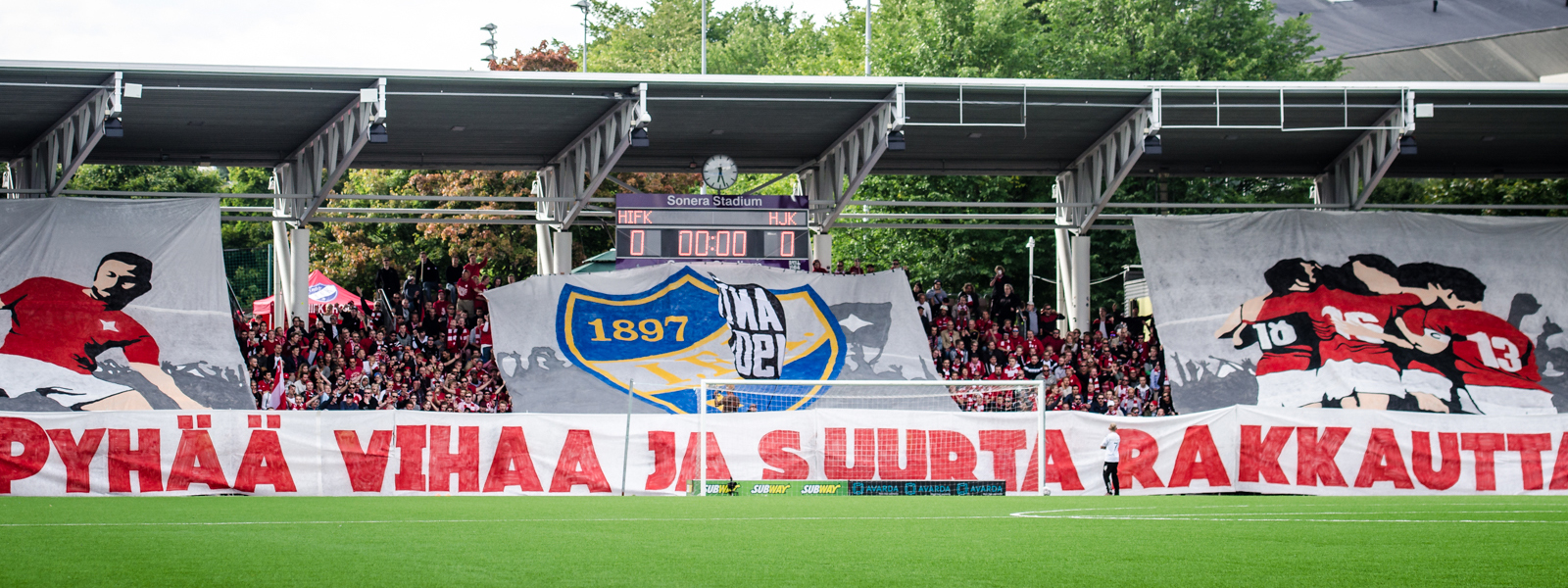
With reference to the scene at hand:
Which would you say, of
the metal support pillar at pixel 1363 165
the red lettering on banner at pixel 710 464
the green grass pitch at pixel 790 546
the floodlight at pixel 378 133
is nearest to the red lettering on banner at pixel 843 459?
the red lettering on banner at pixel 710 464

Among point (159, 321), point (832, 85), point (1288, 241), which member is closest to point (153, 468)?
point (159, 321)

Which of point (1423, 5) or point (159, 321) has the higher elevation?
point (1423, 5)

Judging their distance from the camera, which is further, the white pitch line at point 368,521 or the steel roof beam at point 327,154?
the steel roof beam at point 327,154

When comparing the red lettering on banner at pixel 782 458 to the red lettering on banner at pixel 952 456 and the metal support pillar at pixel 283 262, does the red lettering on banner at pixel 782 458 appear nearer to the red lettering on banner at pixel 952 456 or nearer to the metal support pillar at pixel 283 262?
the red lettering on banner at pixel 952 456

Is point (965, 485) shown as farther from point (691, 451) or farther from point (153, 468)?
point (153, 468)

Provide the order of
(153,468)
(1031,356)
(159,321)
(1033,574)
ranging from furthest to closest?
(1031,356)
(159,321)
(153,468)
(1033,574)

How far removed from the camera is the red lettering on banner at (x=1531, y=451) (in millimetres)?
21172

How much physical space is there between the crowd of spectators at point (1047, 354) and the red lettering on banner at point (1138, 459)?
12.2 ft

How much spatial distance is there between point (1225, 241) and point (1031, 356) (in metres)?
5.23

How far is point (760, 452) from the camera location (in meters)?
20.7

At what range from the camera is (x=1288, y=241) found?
28.9 m

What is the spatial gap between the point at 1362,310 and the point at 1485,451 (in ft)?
23.1

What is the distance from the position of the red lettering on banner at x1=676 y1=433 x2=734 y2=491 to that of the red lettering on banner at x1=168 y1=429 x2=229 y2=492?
247 inches

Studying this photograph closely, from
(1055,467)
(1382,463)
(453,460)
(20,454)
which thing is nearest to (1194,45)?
(1382,463)
